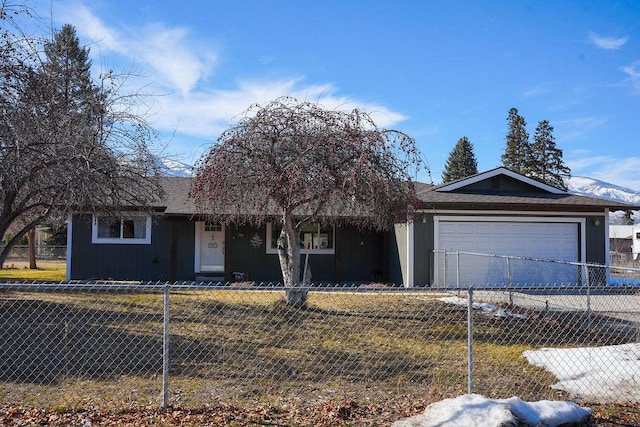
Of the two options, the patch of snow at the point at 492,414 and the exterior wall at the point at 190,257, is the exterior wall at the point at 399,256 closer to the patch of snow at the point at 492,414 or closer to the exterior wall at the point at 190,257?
the exterior wall at the point at 190,257

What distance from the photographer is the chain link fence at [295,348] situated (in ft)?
18.4

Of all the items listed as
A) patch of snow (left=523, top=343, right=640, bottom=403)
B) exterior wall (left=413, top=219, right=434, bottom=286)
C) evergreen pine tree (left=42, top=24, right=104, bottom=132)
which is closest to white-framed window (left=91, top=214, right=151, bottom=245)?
evergreen pine tree (left=42, top=24, right=104, bottom=132)

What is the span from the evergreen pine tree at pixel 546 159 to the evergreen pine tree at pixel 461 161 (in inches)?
226

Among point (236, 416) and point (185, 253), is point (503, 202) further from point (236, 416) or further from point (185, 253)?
point (236, 416)

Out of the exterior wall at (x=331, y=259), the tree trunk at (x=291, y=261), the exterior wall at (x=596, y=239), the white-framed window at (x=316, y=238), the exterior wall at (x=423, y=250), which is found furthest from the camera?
the white-framed window at (x=316, y=238)

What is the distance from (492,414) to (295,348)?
3793 mm

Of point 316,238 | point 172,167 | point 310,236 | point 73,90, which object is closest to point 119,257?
point 310,236

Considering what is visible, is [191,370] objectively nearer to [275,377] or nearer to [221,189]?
[275,377]

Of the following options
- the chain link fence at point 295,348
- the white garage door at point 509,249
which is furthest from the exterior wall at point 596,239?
the chain link fence at point 295,348

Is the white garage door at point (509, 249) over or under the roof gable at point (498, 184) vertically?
under

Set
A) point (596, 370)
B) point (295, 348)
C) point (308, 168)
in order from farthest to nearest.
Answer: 1. point (308, 168)
2. point (295, 348)
3. point (596, 370)

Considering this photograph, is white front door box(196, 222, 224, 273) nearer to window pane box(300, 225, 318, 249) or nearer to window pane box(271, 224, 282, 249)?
window pane box(271, 224, 282, 249)

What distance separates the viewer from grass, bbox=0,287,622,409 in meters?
5.74

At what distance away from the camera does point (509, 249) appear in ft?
52.1
